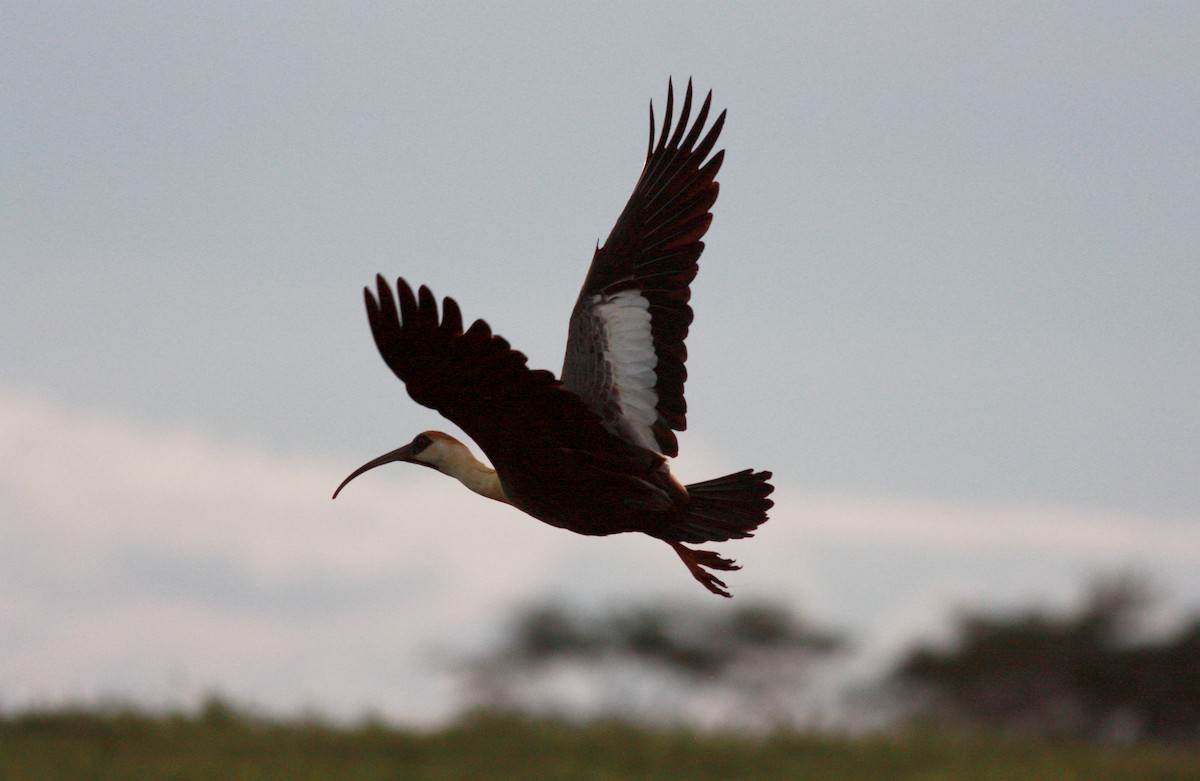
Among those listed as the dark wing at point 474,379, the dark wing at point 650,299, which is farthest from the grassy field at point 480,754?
the dark wing at point 474,379

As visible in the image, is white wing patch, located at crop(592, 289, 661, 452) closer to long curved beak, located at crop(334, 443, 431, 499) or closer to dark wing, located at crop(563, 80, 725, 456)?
dark wing, located at crop(563, 80, 725, 456)

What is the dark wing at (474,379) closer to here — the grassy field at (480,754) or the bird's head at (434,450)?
the bird's head at (434,450)

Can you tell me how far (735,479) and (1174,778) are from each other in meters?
24.9

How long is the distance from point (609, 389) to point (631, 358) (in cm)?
14

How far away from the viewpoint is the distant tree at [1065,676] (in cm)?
3394

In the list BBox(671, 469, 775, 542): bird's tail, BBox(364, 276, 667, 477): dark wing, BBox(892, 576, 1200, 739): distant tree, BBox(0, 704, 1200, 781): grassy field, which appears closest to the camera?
BBox(364, 276, 667, 477): dark wing

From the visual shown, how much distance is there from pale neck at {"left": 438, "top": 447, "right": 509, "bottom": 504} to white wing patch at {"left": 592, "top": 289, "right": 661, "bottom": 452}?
700 mm

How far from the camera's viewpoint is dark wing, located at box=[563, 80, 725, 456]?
201 inches

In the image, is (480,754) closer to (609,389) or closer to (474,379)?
(609,389)

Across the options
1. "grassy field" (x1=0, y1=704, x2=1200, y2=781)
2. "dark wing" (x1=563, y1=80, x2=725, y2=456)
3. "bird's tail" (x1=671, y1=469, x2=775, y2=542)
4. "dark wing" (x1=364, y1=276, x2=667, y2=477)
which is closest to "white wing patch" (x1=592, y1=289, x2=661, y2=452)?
"dark wing" (x1=563, y1=80, x2=725, y2=456)

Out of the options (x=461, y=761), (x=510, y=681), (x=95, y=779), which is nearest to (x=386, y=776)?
(x=461, y=761)

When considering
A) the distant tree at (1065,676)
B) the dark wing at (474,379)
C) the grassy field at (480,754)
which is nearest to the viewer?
the dark wing at (474,379)

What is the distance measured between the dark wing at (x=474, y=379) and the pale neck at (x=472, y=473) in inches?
7.7

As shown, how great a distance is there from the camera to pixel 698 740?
86.8 ft
